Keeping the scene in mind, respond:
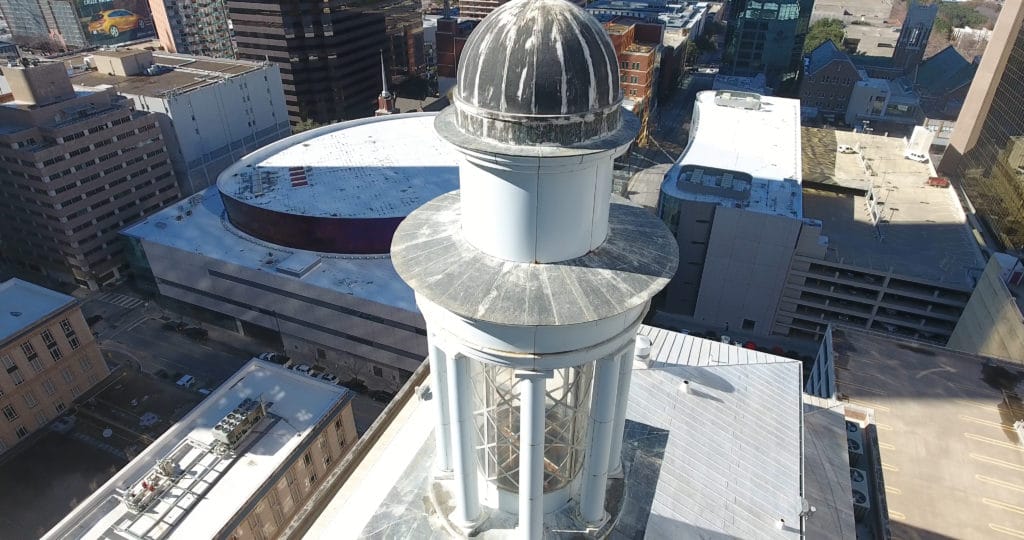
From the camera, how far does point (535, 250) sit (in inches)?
464

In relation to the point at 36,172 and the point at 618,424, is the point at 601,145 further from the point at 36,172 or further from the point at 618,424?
the point at 36,172

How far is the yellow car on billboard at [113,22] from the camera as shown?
174 meters

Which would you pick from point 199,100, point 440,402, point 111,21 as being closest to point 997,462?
point 440,402

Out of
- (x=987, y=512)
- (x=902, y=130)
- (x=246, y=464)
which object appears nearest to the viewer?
(x=987, y=512)

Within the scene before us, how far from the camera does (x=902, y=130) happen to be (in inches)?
4914

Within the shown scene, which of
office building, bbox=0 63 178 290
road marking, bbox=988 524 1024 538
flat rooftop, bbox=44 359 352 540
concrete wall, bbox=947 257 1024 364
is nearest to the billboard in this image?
office building, bbox=0 63 178 290

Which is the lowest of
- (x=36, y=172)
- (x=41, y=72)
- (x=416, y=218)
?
(x=36, y=172)

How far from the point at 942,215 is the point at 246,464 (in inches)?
3145

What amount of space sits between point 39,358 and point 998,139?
4958 inches

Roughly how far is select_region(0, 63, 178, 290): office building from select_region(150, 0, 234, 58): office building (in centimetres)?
8983

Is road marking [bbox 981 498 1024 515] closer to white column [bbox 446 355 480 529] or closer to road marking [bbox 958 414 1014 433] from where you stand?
road marking [bbox 958 414 1014 433]

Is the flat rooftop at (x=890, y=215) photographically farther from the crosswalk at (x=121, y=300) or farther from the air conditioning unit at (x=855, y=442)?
the crosswalk at (x=121, y=300)

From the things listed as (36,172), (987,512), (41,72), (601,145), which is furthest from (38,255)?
(987,512)

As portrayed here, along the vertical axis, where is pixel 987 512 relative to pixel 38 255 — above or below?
above
